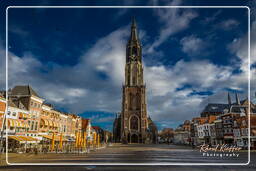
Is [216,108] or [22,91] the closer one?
[22,91]

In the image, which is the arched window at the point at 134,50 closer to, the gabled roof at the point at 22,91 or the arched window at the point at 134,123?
the arched window at the point at 134,123

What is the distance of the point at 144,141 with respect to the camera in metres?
77.2

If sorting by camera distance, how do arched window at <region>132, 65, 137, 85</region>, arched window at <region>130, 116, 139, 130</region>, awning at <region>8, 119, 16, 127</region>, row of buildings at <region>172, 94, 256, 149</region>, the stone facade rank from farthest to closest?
arched window at <region>132, 65, 137, 85</region> → arched window at <region>130, 116, 139, 130</region> → the stone facade → row of buildings at <region>172, 94, 256, 149</region> → awning at <region>8, 119, 16, 127</region>

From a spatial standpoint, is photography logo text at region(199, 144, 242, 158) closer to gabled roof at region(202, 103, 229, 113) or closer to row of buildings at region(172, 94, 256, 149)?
row of buildings at region(172, 94, 256, 149)

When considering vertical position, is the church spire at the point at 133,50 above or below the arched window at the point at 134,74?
above

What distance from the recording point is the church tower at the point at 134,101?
80.6 m

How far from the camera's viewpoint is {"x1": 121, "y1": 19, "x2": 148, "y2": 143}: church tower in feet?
265

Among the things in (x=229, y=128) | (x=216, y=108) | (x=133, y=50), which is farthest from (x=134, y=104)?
(x=229, y=128)

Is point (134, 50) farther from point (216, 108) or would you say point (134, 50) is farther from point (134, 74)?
point (216, 108)

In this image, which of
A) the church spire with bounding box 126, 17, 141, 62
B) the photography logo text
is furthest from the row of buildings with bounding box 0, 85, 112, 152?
the church spire with bounding box 126, 17, 141, 62

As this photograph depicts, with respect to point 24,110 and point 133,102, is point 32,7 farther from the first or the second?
point 133,102

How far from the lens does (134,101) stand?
87375mm

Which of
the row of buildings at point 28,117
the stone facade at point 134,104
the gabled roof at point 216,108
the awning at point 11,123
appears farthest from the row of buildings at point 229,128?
the awning at point 11,123

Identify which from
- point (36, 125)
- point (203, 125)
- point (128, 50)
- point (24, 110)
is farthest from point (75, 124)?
point (128, 50)
